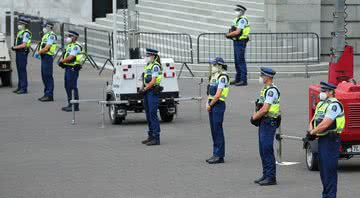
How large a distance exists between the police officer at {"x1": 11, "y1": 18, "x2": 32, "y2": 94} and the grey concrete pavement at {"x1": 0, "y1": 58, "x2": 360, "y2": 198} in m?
1.82

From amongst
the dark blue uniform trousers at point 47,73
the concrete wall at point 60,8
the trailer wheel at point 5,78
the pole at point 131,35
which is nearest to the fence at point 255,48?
the pole at point 131,35

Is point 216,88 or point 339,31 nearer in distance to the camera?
point 216,88

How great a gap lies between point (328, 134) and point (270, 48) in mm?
18370

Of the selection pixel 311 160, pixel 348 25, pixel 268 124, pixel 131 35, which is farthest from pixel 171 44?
pixel 268 124

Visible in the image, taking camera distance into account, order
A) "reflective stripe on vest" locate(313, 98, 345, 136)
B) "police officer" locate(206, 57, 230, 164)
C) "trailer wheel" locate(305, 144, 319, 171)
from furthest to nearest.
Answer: "police officer" locate(206, 57, 230, 164) → "trailer wheel" locate(305, 144, 319, 171) → "reflective stripe on vest" locate(313, 98, 345, 136)

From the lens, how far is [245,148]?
20500 mm

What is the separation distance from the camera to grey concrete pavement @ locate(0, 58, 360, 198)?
1644 centimetres

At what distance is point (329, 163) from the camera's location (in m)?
14.7

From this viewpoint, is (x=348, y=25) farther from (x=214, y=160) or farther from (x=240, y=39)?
(x=214, y=160)

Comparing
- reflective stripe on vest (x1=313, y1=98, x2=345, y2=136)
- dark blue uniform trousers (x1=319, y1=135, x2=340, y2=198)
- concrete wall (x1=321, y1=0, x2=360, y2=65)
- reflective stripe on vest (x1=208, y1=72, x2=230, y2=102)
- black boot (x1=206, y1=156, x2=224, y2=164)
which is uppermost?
concrete wall (x1=321, y1=0, x2=360, y2=65)

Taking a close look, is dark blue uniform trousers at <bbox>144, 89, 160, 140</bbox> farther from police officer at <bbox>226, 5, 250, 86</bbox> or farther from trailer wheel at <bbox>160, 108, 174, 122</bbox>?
police officer at <bbox>226, 5, 250, 86</bbox>

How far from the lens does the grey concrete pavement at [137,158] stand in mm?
16438

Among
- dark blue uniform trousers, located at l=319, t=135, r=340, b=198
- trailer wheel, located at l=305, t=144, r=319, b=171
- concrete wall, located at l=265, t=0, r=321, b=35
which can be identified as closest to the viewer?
dark blue uniform trousers, located at l=319, t=135, r=340, b=198

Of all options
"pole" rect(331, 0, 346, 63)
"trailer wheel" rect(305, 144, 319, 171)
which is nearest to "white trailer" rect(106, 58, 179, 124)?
"pole" rect(331, 0, 346, 63)
